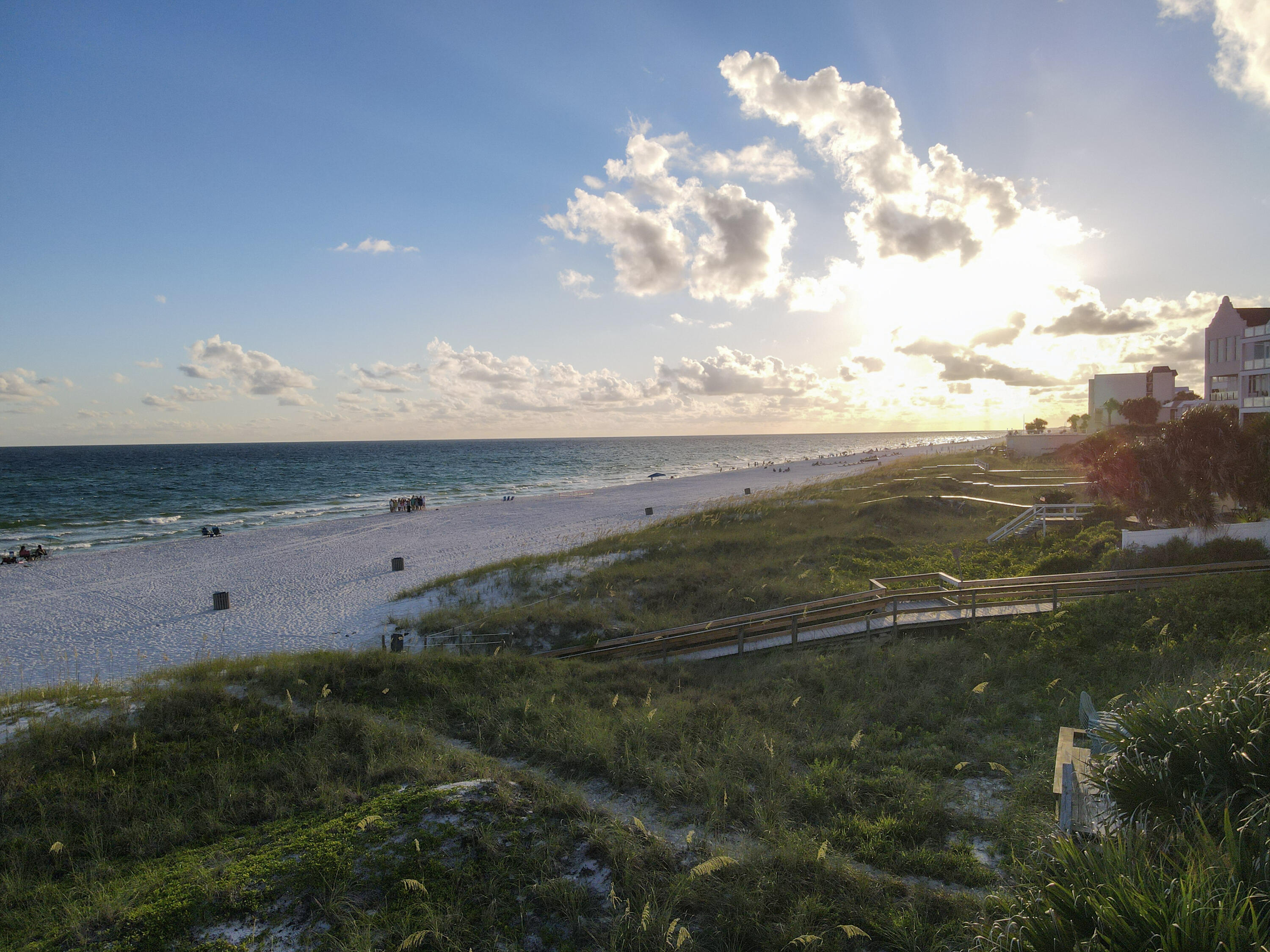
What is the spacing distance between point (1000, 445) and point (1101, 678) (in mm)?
80341

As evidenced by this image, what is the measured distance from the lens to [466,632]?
48.4 ft

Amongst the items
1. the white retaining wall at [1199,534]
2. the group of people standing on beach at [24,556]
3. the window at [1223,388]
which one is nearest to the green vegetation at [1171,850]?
the white retaining wall at [1199,534]

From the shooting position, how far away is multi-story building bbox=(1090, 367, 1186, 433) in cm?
6781

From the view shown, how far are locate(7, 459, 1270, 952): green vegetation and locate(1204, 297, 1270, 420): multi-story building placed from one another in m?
38.6

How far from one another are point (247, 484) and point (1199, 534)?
80.6 m

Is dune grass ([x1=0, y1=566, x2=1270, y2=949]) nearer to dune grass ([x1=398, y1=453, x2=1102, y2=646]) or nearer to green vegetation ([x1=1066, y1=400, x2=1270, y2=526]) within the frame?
dune grass ([x1=398, y1=453, x2=1102, y2=646])

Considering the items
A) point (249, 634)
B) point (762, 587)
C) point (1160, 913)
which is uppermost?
point (1160, 913)

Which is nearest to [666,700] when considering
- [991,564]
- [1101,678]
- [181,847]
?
[181,847]

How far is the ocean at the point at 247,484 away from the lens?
137 ft

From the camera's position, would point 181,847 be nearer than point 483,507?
Yes

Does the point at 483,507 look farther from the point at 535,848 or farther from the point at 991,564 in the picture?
the point at 535,848

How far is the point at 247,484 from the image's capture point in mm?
69062

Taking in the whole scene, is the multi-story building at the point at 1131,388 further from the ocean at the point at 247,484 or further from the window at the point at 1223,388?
the ocean at the point at 247,484

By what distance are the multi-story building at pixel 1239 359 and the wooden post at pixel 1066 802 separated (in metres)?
46.1
